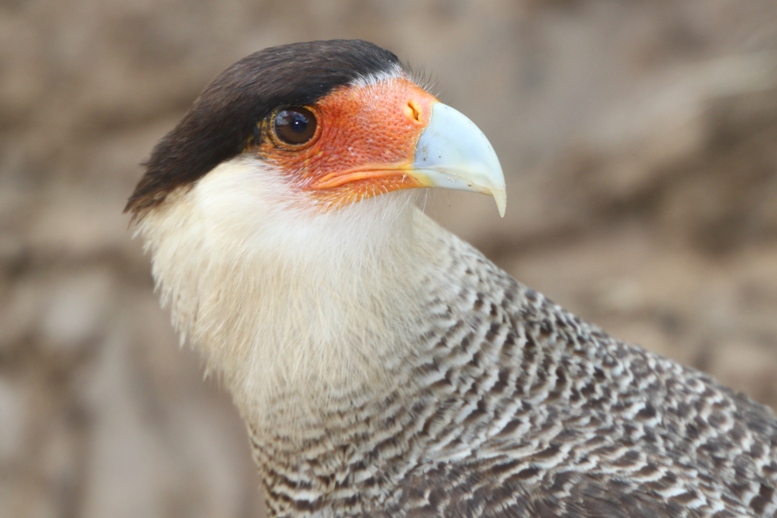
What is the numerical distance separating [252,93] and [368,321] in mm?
599

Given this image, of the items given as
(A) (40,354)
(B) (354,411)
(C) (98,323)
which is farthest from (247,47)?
(B) (354,411)

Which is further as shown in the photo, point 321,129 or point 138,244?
point 138,244

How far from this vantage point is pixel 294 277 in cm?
182

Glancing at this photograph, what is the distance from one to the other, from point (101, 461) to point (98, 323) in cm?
80

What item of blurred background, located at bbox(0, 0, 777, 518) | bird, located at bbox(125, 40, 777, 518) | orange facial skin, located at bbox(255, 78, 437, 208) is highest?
blurred background, located at bbox(0, 0, 777, 518)

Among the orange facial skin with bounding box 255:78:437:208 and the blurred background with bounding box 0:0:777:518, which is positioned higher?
the blurred background with bounding box 0:0:777:518

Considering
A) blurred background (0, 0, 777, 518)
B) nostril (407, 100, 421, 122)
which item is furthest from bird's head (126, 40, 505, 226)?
blurred background (0, 0, 777, 518)

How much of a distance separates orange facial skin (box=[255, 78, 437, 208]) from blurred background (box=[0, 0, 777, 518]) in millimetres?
2846

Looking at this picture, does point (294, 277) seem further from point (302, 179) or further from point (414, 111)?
point (414, 111)

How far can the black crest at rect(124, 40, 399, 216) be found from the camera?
5.76 feet

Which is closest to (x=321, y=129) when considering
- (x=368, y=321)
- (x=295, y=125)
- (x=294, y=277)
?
(x=295, y=125)

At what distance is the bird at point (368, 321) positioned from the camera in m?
1.76

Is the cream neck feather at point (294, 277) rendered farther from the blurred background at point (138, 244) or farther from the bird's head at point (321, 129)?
the blurred background at point (138, 244)

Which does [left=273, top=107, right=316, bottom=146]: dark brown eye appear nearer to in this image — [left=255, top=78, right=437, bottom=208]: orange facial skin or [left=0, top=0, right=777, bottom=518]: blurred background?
[left=255, top=78, right=437, bottom=208]: orange facial skin
